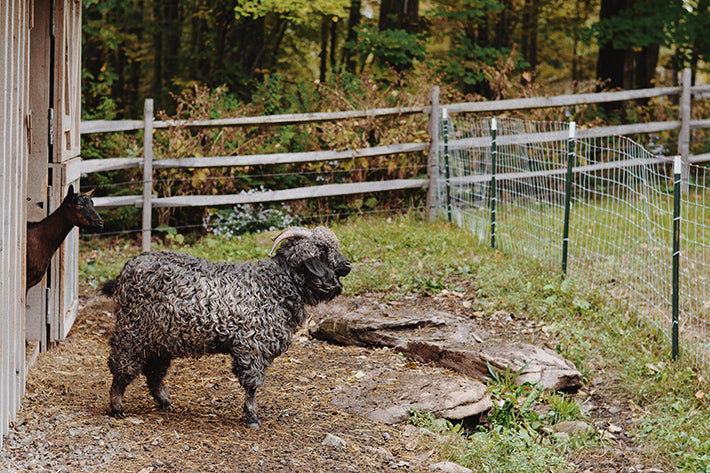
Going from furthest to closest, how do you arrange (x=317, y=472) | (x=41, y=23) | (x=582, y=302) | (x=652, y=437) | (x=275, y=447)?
(x=582, y=302), (x=41, y=23), (x=652, y=437), (x=275, y=447), (x=317, y=472)

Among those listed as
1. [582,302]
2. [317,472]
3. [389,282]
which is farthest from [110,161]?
[317,472]

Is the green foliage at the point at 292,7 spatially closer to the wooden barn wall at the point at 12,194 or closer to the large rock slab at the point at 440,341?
the large rock slab at the point at 440,341

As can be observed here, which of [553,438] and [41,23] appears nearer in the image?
[553,438]

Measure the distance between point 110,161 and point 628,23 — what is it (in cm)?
991

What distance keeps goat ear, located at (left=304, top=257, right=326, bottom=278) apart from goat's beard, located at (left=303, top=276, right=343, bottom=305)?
0.04m

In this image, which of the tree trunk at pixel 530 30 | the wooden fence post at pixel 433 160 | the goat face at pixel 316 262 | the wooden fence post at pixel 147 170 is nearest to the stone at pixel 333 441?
the goat face at pixel 316 262

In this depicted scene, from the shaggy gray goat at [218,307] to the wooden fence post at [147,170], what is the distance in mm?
5217

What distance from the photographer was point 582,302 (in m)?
7.21

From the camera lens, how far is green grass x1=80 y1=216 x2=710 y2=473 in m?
5.05

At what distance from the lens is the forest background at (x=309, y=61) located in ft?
37.8

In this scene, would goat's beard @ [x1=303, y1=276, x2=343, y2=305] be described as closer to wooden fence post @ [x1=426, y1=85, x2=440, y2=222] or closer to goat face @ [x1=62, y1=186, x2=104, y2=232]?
goat face @ [x1=62, y1=186, x2=104, y2=232]

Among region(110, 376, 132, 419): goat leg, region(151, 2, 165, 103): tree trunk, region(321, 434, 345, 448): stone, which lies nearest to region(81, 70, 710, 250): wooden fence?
region(110, 376, 132, 419): goat leg

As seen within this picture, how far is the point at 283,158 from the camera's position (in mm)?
Answer: 10828

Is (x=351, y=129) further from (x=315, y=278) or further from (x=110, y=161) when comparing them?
(x=315, y=278)
